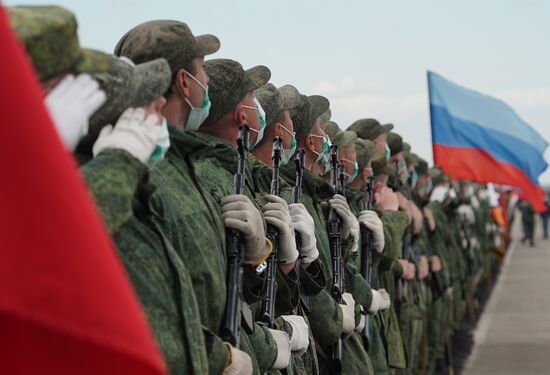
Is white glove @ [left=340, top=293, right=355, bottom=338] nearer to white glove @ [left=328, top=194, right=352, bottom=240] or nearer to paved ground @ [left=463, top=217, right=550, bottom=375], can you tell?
white glove @ [left=328, top=194, right=352, bottom=240]

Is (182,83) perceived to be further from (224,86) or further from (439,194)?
(439,194)

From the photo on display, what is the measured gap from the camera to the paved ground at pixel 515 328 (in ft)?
41.8

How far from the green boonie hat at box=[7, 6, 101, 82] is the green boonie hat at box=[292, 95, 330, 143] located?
13.3 feet

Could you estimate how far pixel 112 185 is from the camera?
2699 millimetres

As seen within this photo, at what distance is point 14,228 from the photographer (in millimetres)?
1512

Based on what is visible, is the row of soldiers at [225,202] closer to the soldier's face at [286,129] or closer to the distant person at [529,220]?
the soldier's face at [286,129]

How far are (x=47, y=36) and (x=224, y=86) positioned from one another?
262 cm

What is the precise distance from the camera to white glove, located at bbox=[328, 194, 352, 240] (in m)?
6.14

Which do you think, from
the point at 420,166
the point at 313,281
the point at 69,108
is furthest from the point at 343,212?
the point at 420,166

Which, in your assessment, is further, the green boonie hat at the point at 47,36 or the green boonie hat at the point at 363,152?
the green boonie hat at the point at 363,152

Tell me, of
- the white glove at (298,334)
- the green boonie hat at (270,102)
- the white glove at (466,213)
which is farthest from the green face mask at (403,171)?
the white glove at (466,213)

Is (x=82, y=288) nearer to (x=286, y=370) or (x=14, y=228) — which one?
(x=14, y=228)

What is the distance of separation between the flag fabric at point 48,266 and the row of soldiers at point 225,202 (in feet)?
2.53

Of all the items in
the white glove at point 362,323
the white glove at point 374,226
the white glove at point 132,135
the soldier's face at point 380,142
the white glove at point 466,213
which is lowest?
the white glove at point 466,213
